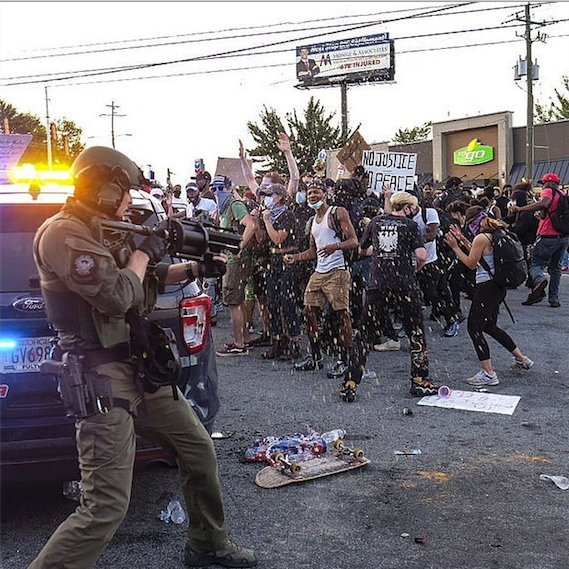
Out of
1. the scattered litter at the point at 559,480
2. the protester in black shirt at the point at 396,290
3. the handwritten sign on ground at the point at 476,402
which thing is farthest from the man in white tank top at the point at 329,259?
the scattered litter at the point at 559,480

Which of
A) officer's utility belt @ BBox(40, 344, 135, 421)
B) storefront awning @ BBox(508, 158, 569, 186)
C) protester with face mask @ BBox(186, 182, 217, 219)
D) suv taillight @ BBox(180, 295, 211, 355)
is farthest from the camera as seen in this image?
storefront awning @ BBox(508, 158, 569, 186)

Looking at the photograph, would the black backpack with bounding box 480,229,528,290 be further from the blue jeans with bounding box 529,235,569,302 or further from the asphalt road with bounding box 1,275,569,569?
the blue jeans with bounding box 529,235,569,302

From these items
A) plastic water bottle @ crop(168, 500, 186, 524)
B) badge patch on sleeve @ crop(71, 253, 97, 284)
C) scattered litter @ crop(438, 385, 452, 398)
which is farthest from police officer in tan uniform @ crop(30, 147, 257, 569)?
scattered litter @ crop(438, 385, 452, 398)

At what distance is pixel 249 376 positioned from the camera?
754 centimetres

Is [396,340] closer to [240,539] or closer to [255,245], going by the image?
[255,245]

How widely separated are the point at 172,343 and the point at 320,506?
1.63 metres

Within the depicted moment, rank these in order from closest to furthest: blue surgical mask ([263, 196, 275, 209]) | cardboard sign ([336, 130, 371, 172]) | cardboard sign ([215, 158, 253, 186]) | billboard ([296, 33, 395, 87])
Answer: blue surgical mask ([263, 196, 275, 209]) → cardboard sign ([336, 130, 371, 172]) → cardboard sign ([215, 158, 253, 186]) → billboard ([296, 33, 395, 87])

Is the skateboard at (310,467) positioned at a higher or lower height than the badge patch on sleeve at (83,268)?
lower

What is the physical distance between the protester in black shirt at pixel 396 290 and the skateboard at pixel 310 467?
1.48 m

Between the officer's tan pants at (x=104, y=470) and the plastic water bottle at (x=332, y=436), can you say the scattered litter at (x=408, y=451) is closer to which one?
the plastic water bottle at (x=332, y=436)

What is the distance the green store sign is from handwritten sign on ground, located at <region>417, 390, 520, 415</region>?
120 feet

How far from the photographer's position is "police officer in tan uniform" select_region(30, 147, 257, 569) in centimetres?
281

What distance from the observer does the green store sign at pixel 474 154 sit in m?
41.1

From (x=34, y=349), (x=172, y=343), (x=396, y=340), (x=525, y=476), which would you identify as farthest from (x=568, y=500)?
(x=396, y=340)
